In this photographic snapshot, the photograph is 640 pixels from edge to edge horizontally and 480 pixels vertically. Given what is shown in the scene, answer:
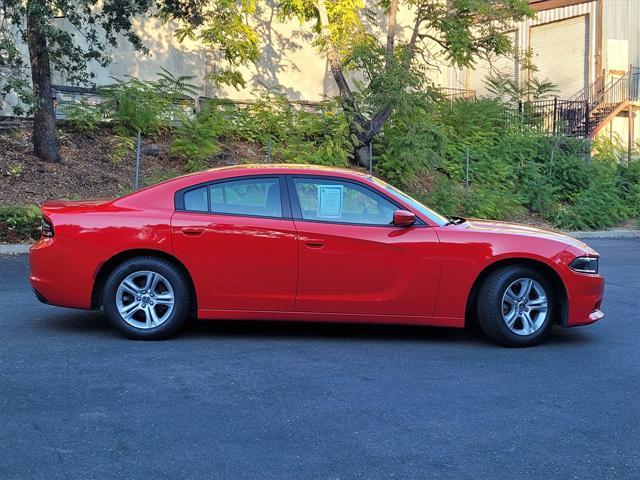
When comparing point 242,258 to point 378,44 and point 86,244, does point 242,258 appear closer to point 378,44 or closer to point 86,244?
point 86,244

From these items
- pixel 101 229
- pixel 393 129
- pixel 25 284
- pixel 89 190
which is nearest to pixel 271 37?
pixel 393 129

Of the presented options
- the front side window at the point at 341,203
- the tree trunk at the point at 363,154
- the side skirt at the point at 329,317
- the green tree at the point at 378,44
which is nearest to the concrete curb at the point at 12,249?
the side skirt at the point at 329,317

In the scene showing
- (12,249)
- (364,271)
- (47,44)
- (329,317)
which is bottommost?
(329,317)

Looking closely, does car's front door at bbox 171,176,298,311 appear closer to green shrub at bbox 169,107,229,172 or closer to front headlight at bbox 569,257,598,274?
front headlight at bbox 569,257,598,274

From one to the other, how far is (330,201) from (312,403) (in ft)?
7.32

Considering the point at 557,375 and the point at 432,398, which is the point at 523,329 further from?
the point at 432,398

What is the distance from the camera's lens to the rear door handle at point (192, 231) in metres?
6.52

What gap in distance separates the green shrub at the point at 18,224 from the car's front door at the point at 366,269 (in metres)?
7.84

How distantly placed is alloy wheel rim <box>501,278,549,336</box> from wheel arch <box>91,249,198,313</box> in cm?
271

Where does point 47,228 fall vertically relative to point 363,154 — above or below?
below

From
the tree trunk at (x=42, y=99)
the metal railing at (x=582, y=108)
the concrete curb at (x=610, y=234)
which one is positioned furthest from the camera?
the metal railing at (x=582, y=108)

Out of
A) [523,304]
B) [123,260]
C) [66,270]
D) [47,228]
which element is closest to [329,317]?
[523,304]

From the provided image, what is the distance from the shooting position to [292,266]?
21.3 feet

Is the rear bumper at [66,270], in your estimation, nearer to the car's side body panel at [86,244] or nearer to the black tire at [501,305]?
the car's side body panel at [86,244]
